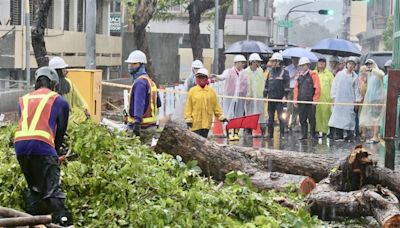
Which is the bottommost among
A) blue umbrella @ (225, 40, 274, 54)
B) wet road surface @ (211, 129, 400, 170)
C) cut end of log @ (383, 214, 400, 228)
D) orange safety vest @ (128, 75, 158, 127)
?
wet road surface @ (211, 129, 400, 170)

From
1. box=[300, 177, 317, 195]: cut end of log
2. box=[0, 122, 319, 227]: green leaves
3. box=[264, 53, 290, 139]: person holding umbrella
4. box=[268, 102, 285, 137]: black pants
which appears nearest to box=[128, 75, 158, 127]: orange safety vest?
box=[300, 177, 317, 195]: cut end of log

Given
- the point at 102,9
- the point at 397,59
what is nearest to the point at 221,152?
the point at 397,59

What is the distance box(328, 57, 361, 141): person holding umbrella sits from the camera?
20375 millimetres

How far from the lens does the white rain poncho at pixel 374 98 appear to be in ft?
64.7

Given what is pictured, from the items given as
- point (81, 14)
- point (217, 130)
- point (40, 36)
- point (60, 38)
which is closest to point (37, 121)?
point (217, 130)

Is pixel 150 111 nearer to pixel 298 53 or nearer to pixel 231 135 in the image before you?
pixel 231 135

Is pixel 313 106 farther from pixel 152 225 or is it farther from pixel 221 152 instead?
pixel 152 225

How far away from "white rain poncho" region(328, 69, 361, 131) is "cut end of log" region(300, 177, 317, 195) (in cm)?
901

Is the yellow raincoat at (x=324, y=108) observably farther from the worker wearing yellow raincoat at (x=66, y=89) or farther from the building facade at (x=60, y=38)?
the worker wearing yellow raincoat at (x=66, y=89)

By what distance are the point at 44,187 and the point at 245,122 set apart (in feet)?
38.1

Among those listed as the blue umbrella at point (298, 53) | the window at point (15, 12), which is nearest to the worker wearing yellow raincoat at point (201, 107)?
the blue umbrella at point (298, 53)

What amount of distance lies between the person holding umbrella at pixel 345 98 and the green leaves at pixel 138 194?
35.5ft

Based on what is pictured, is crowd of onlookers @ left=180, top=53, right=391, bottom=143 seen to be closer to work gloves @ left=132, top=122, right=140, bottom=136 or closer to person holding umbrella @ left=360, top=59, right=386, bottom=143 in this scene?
person holding umbrella @ left=360, top=59, right=386, bottom=143

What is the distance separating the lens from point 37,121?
8.12 m
